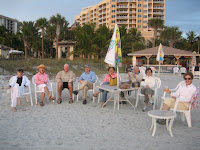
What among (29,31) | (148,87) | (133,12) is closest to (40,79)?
(148,87)

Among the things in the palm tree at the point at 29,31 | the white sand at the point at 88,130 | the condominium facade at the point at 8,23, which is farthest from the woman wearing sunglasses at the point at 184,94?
the condominium facade at the point at 8,23

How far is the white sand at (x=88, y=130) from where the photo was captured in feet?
10.3

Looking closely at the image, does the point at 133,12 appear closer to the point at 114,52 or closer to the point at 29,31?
the point at 29,31

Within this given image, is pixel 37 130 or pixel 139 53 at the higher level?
pixel 139 53

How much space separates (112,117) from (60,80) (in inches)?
91.7

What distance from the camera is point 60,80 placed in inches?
245

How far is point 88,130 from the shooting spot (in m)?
3.80

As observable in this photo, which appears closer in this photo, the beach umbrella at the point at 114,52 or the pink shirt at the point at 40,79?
the beach umbrella at the point at 114,52

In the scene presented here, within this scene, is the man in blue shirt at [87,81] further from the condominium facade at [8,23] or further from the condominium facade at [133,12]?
the condominium facade at [8,23]

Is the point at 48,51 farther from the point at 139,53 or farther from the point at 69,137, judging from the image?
the point at 69,137

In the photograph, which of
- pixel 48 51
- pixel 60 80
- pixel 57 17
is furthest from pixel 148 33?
pixel 60 80

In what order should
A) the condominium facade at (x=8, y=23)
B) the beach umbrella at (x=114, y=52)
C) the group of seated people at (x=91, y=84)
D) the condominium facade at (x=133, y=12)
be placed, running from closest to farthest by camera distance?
1. the group of seated people at (x=91, y=84)
2. the beach umbrella at (x=114, y=52)
3. the condominium facade at (x=133, y=12)
4. the condominium facade at (x=8, y=23)

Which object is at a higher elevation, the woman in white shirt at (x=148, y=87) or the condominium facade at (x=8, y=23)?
the condominium facade at (x=8, y=23)

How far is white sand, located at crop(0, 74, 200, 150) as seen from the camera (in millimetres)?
3131
